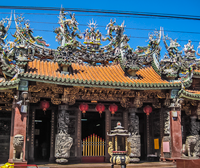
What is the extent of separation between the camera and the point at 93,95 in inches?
475

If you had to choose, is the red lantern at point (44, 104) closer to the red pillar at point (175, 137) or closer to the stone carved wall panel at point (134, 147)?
the stone carved wall panel at point (134, 147)

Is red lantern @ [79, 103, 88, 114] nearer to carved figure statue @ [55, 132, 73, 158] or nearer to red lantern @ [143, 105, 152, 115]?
carved figure statue @ [55, 132, 73, 158]

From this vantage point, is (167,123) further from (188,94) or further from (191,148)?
(188,94)

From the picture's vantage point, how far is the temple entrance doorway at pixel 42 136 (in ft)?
42.9

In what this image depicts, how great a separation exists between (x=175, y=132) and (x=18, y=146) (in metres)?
6.85

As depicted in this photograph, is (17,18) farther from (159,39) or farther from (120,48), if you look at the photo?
(159,39)

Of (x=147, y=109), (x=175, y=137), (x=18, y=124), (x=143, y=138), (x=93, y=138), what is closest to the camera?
(x=18, y=124)

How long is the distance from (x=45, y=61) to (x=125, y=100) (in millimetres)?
4408

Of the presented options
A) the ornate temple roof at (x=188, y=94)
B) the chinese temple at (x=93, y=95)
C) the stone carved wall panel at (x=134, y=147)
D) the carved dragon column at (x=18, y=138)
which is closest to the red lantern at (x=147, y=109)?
the chinese temple at (x=93, y=95)

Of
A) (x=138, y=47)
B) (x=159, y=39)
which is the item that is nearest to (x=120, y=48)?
(x=138, y=47)

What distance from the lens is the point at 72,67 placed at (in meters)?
12.8

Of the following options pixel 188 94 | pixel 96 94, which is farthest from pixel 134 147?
pixel 188 94

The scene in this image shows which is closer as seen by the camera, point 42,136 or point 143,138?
point 42,136

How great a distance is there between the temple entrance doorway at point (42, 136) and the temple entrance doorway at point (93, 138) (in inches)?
75.3
